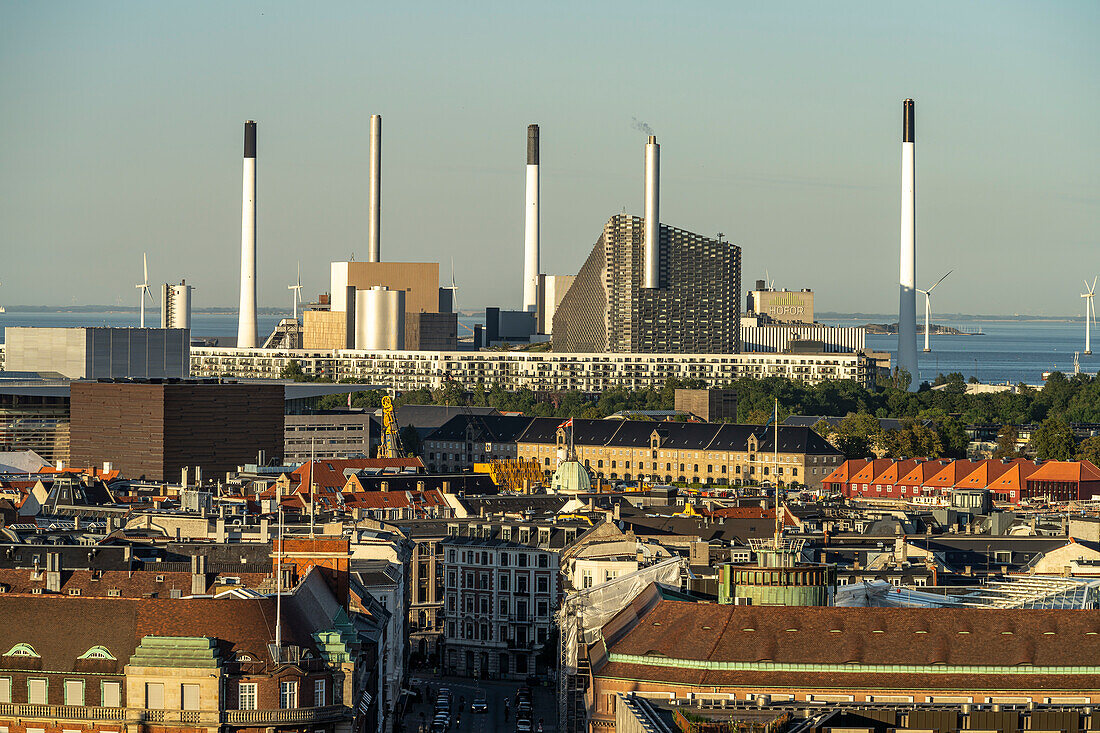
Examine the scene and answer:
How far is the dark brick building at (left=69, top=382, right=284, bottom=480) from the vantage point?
487 ft

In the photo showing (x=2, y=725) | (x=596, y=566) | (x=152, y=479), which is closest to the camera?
(x=2, y=725)

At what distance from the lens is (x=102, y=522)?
320 feet

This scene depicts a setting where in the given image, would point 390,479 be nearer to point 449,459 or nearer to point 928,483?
point 928,483

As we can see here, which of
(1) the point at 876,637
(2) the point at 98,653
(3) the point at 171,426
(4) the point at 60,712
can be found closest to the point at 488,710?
(1) the point at 876,637

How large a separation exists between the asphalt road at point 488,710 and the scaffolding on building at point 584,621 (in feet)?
7.09

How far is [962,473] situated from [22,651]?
112m

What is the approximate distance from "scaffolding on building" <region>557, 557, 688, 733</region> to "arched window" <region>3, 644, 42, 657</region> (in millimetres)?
15952

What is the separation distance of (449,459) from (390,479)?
68.5 m

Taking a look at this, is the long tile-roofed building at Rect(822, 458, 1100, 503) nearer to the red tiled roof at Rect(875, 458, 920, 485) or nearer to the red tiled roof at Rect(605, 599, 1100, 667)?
the red tiled roof at Rect(875, 458, 920, 485)

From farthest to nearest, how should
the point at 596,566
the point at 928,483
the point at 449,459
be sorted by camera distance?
the point at 449,459
the point at 928,483
the point at 596,566

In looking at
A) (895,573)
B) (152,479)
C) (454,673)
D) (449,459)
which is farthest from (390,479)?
(449,459)

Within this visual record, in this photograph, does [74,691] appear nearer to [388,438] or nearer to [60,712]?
[60,712]

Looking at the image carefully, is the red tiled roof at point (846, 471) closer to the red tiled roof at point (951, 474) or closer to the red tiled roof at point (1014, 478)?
the red tiled roof at point (951, 474)

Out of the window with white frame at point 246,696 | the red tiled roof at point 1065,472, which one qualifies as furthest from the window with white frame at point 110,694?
the red tiled roof at point 1065,472
